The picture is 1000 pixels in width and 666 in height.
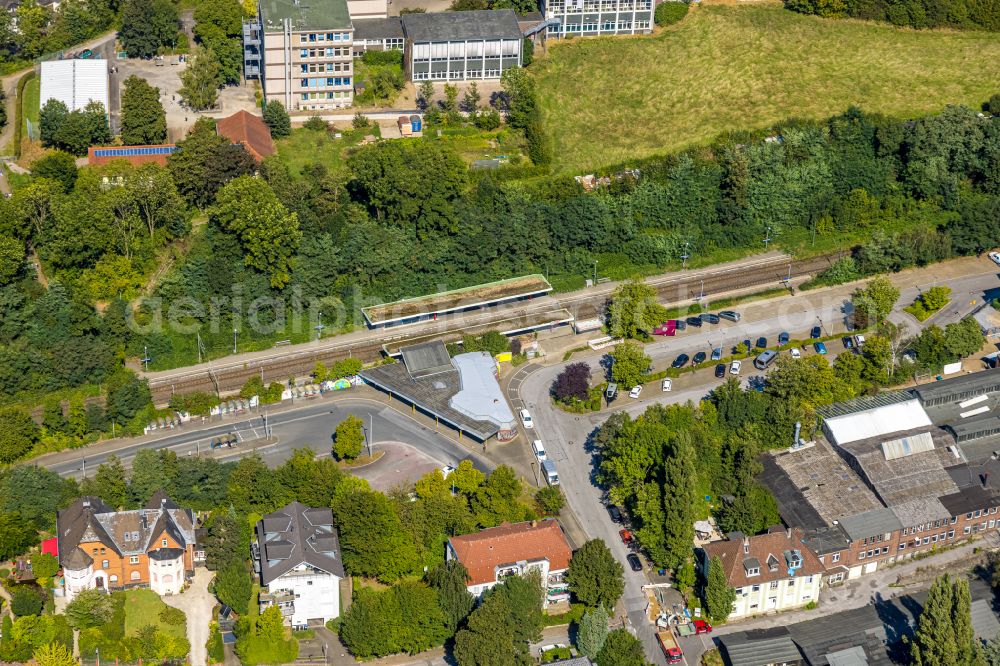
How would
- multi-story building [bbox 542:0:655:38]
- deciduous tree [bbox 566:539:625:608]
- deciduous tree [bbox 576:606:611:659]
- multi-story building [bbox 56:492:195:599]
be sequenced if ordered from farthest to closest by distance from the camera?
multi-story building [bbox 542:0:655:38]
multi-story building [bbox 56:492:195:599]
deciduous tree [bbox 566:539:625:608]
deciduous tree [bbox 576:606:611:659]

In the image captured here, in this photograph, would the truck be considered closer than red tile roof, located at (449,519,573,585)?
Yes

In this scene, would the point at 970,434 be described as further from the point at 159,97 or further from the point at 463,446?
the point at 159,97

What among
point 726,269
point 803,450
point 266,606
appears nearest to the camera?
point 266,606

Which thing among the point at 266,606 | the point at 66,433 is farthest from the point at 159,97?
the point at 266,606

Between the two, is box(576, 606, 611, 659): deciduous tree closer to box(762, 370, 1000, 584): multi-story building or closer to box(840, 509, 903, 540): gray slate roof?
box(762, 370, 1000, 584): multi-story building

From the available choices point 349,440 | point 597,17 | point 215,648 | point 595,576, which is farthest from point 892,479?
point 597,17

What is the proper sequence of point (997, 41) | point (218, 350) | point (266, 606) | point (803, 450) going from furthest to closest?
point (997, 41)
point (218, 350)
point (803, 450)
point (266, 606)

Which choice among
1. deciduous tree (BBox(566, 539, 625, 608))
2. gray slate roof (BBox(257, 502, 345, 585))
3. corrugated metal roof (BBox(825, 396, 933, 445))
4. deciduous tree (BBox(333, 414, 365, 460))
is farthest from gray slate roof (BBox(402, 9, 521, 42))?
deciduous tree (BBox(566, 539, 625, 608))
